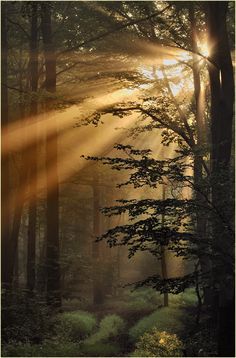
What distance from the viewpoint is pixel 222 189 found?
293 inches

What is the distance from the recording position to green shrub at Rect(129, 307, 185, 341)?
58.0ft

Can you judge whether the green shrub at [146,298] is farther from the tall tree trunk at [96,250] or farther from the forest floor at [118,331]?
the tall tree trunk at [96,250]

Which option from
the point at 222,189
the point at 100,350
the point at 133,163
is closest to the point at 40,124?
the point at 100,350

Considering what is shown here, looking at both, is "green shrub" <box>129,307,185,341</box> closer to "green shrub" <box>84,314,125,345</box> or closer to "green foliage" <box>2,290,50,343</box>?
"green shrub" <box>84,314,125,345</box>

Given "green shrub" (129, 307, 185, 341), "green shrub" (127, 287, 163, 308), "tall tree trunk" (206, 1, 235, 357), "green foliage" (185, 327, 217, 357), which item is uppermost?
"tall tree trunk" (206, 1, 235, 357)

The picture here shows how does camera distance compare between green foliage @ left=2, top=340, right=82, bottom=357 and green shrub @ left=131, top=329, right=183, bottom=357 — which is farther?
green shrub @ left=131, top=329, right=183, bottom=357

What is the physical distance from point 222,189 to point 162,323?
12.6 meters

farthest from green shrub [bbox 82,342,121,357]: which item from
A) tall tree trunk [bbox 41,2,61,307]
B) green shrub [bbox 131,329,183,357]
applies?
tall tree trunk [bbox 41,2,61,307]

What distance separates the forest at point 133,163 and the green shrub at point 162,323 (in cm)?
9

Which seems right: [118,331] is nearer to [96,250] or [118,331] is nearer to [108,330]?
[108,330]

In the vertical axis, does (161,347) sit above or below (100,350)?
above

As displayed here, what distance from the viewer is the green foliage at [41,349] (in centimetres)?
1023

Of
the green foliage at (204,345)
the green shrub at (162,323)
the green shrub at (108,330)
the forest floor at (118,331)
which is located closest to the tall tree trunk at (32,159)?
the forest floor at (118,331)

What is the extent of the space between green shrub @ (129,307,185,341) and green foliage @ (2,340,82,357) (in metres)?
5.95
